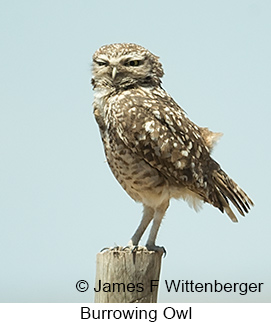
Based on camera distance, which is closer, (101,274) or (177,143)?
(101,274)

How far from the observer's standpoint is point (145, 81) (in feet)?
22.8

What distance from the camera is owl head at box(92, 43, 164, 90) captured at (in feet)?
22.0

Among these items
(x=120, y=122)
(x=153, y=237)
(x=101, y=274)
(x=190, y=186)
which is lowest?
(x=101, y=274)

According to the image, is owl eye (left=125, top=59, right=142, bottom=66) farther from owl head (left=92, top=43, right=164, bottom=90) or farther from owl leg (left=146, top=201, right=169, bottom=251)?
owl leg (left=146, top=201, right=169, bottom=251)

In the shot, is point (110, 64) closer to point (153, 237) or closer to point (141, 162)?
point (141, 162)

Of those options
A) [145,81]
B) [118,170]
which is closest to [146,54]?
[145,81]

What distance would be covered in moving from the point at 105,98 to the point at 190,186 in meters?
1.22

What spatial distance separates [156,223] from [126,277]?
933 mm

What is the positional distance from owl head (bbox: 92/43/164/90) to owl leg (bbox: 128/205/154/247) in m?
1.28

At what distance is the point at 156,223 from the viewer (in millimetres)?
6812

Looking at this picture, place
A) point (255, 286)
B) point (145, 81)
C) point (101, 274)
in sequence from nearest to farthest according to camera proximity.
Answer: point (101, 274), point (255, 286), point (145, 81)

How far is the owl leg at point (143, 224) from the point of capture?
270 inches

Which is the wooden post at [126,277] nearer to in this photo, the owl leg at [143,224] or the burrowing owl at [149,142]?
the burrowing owl at [149,142]

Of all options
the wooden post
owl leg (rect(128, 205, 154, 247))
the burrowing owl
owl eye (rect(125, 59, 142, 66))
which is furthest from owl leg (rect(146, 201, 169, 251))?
owl eye (rect(125, 59, 142, 66))
